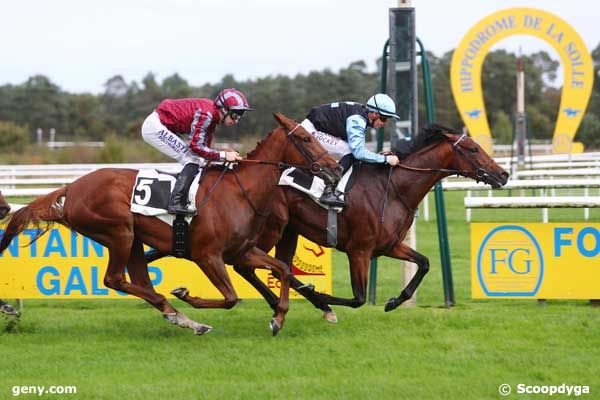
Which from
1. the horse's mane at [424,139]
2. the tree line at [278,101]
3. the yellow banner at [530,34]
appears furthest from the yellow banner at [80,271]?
the tree line at [278,101]

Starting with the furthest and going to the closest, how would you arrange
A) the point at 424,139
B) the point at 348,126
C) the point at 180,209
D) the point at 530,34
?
the point at 530,34 → the point at 424,139 → the point at 348,126 → the point at 180,209

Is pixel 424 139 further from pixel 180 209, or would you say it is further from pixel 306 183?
pixel 180 209

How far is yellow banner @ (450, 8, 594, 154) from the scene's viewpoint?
1003 inches

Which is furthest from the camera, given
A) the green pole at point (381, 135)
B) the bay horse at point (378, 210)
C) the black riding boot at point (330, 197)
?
the green pole at point (381, 135)

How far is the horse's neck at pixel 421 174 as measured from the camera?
27.0 ft

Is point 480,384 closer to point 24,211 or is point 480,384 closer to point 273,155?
point 273,155

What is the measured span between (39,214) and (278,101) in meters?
40.3

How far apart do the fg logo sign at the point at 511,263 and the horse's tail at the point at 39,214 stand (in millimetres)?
3536

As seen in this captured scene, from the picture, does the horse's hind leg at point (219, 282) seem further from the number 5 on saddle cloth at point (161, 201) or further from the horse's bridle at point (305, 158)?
the horse's bridle at point (305, 158)

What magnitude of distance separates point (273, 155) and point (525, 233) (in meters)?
2.54

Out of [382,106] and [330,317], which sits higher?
[382,106]

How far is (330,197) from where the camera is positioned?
7.96 metres

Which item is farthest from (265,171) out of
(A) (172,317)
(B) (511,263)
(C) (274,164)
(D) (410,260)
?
(B) (511,263)

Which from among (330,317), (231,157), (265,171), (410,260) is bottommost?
(330,317)
